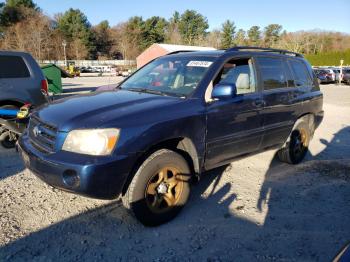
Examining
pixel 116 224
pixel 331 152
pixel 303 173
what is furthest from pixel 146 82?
pixel 331 152

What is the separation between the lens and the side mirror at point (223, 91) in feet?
12.5

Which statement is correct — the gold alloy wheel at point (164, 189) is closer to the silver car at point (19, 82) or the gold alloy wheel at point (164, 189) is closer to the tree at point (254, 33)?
the silver car at point (19, 82)

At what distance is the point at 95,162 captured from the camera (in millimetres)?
2973

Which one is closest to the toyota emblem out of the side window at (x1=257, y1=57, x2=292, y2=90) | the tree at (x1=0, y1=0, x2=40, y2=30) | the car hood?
the car hood

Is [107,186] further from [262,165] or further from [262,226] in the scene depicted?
[262,165]

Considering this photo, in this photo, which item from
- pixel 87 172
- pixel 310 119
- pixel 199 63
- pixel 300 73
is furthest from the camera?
pixel 310 119

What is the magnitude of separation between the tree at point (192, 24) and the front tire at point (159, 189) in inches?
3644

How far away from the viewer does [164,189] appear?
3611mm

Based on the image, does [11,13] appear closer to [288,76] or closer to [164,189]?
[288,76]

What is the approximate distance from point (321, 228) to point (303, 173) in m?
1.86

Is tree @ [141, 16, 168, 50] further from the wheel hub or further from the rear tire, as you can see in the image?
the wheel hub

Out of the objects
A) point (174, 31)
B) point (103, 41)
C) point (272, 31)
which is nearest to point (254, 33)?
point (272, 31)

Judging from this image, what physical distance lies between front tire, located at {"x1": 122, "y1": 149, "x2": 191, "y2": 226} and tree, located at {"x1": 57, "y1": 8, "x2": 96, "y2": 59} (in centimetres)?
8258

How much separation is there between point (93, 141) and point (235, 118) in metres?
1.86
